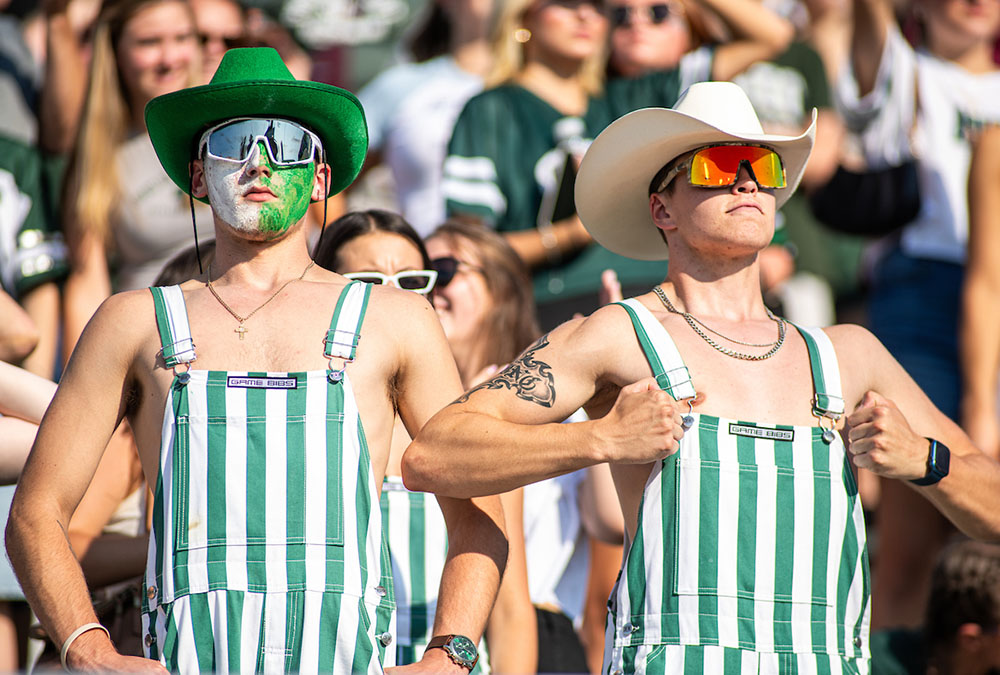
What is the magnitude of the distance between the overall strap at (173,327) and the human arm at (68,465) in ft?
0.15

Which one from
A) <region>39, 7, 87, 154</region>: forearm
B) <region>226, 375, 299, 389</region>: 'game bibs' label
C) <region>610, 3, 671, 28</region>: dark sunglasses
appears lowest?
<region>226, 375, 299, 389</region>: 'game bibs' label

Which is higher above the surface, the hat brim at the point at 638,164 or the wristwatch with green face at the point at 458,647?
the hat brim at the point at 638,164

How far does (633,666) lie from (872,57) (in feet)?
12.9

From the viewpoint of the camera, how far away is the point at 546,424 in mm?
3453

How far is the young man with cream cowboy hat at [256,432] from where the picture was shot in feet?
10.4

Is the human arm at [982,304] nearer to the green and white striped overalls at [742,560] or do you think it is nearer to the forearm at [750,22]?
the forearm at [750,22]

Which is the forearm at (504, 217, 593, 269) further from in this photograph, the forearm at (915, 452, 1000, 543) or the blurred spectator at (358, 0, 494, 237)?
the forearm at (915, 452, 1000, 543)

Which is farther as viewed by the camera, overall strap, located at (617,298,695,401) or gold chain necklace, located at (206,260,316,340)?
overall strap, located at (617,298,695,401)

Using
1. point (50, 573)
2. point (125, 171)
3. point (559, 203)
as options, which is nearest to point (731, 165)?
point (50, 573)

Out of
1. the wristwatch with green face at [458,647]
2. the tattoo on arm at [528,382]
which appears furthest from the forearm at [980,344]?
the wristwatch with green face at [458,647]

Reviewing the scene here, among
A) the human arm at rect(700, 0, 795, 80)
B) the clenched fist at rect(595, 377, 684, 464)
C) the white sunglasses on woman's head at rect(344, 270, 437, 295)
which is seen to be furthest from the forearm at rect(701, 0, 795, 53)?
the clenched fist at rect(595, 377, 684, 464)

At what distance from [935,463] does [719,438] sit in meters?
0.59

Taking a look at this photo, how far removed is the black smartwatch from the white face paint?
186cm

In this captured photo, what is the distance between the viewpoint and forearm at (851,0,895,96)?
20.6ft
